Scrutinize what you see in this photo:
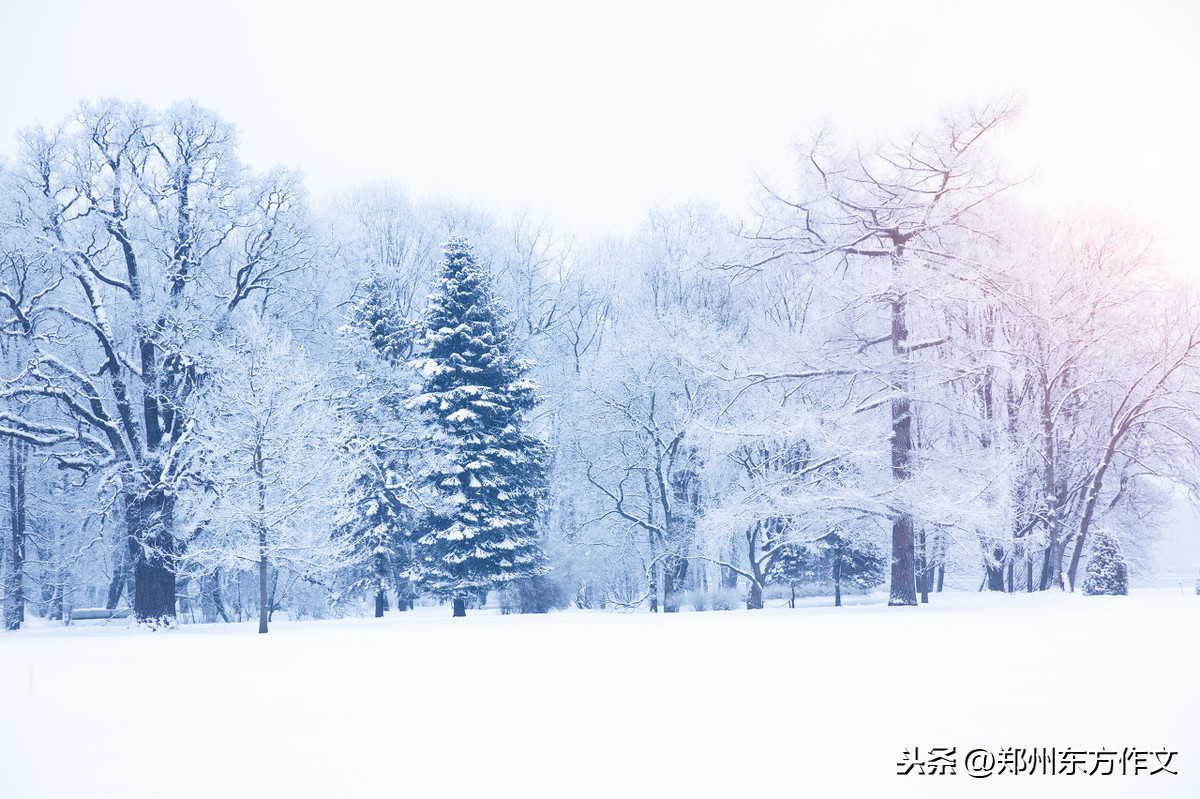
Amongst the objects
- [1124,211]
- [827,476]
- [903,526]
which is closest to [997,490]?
[903,526]

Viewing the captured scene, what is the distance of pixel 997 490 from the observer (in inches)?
763

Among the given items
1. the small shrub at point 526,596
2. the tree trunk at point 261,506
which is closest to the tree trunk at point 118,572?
the tree trunk at point 261,506

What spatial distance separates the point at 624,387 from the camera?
3073 cm

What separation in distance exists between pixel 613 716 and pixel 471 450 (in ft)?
74.1

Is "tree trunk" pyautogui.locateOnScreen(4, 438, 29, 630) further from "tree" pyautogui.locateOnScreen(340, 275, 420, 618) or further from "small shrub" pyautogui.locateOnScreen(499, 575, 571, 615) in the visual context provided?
"small shrub" pyautogui.locateOnScreen(499, 575, 571, 615)

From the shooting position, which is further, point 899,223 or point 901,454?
point 901,454

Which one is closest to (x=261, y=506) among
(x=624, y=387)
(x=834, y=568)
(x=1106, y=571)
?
(x=624, y=387)

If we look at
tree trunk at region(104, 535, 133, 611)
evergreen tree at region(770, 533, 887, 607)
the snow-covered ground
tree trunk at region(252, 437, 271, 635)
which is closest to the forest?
tree trunk at region(252, 437, 271, 635)

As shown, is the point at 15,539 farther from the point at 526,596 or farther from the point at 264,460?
the point at 526,596

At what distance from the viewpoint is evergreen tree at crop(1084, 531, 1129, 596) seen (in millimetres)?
21156

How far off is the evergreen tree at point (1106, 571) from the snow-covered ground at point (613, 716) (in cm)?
888

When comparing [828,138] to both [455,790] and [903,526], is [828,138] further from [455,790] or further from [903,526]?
[455,790]

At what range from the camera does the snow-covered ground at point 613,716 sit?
5363 mm

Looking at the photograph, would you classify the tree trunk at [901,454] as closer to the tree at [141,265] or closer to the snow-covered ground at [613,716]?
the snow-covered ground at [613,716]
